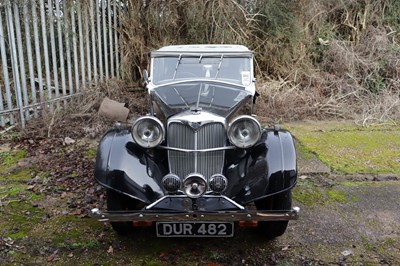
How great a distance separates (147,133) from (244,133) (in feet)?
2.58

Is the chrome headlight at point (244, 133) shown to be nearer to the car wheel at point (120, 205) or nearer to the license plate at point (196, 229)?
the license plate at point (196, 229)

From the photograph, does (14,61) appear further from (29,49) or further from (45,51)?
(45,51)

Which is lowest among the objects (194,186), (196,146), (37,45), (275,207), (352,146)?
(352,146)

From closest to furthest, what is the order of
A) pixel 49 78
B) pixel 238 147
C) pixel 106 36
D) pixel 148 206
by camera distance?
pixel 148 206
pixel 238 147
pixel 49 78
pixel 106 36

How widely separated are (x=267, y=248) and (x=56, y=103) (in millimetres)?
4932

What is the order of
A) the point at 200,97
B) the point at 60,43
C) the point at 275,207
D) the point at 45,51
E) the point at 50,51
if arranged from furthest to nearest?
1. the point at 50,51
2. the point at 60,43
3. the point at 45,51
4. the point at 200,97
5. the point at 275,207

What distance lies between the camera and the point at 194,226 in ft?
8.83

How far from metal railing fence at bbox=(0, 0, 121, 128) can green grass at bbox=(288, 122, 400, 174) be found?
4.19 metres

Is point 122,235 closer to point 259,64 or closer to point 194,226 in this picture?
point 194,226

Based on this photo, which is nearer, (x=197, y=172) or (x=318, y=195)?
(x=197, y=172)

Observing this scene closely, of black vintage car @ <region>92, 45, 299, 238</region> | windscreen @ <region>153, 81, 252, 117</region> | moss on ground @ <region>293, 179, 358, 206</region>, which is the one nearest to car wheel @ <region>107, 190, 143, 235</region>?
black vintage car @ <region>92, 45, 299, 238</region>

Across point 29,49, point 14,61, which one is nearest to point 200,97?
point 14,61

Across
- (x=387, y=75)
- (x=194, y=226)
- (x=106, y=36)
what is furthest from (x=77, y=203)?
(x=387, y=75)

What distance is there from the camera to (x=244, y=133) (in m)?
2.96
